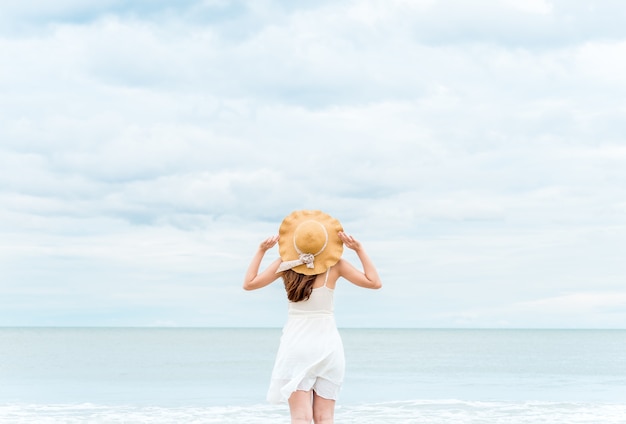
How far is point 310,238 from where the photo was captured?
460 centimetres

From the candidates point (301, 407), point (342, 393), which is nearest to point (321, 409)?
point (301, 407)

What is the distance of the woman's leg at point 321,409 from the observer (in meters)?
4.68

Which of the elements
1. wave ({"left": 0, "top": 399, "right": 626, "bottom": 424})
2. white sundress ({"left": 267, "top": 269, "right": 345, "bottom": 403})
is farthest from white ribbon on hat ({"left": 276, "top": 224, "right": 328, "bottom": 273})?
wave ({"left": 0, "top": 399, "right": 626, "bottom": 424})

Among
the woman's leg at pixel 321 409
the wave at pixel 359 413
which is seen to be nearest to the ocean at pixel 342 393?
the wave at pixel 359 413

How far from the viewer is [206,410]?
13.5 meters

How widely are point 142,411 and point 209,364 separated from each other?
14.5m

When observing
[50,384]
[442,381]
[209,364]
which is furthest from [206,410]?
[209,364]

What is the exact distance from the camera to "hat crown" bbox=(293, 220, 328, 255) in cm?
460

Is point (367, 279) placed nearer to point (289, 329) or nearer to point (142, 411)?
point (289, 329)

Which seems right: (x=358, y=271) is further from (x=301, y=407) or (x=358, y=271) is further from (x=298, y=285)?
(x=301, y=407)

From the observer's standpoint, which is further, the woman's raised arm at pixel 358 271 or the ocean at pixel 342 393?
the ocean at pixel 342 393

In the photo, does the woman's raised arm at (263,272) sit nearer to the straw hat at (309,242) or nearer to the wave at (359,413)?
the straw hat at (309,242)

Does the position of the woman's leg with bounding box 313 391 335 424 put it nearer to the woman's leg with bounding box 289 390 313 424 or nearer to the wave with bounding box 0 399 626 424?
the woman's leg with bounding box 289 390 313 424

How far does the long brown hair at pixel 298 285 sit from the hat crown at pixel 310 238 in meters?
0.14
